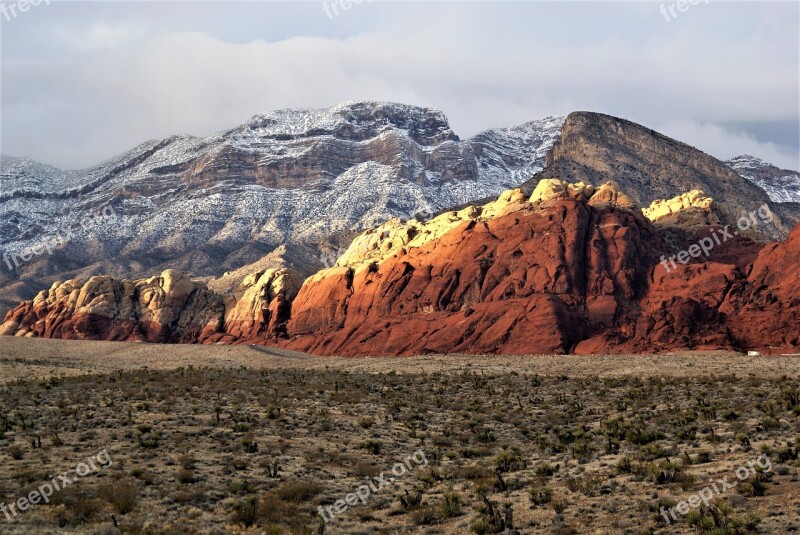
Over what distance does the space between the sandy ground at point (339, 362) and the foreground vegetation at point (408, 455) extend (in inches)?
345

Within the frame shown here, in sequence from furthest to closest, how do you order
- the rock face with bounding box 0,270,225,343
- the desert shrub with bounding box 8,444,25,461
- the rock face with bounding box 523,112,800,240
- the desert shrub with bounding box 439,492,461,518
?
the rock face with bounding box 523,112,800,240 < the rock face with bounding box 0,270,225,343 < the desert shrub with bounding box 8,444,25,461 < the desert shrub with bounding box 439,492,461,518

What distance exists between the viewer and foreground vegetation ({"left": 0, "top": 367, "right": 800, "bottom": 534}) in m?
20.7

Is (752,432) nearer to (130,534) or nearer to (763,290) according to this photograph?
(130,534)

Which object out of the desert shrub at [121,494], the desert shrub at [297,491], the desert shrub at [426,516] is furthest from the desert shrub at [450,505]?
the desert shrub at [121,494]

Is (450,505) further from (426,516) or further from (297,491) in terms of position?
(297,491)

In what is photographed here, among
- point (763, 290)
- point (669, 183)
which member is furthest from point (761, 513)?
point (669, 183)

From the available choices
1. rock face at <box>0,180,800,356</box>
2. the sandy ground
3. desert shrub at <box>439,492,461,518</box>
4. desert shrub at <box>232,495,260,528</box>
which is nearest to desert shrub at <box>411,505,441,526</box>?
desert shrub at <box>439,492,461,518</box>

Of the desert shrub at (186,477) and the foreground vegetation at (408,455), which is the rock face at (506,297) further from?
the desert shrub at (186,477)

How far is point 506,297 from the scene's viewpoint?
8738 cm

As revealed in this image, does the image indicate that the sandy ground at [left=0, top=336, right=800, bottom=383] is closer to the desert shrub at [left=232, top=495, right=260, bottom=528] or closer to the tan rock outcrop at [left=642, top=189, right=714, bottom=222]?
the desert shrub at [left=232, top=495, right=260, bottom=528]

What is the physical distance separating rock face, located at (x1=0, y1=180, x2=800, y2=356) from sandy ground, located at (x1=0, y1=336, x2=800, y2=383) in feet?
27.0

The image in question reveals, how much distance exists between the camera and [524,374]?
54.7 metres

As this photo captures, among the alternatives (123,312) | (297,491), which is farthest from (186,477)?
(123,312)

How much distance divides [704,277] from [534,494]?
2632 inches
